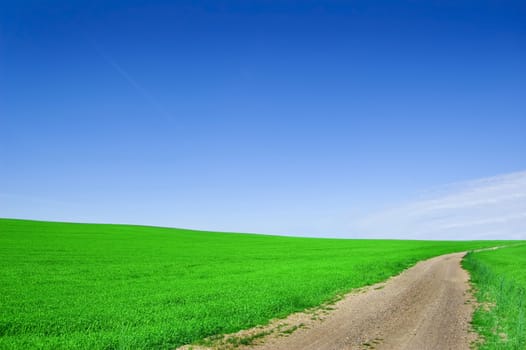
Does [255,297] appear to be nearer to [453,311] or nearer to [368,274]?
[453,311]

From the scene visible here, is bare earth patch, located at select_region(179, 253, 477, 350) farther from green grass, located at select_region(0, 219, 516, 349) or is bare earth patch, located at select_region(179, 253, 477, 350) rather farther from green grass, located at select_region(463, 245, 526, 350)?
green grass, located at select_region(0, 219, 516, 349)

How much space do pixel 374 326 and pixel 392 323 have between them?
3.65 feet

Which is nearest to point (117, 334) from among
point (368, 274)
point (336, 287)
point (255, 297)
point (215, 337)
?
point (215, 337)

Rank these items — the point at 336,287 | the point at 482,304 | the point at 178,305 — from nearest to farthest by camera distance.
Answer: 1. the point at 178,305
2. the point at 482,304
3. the point at 336,287

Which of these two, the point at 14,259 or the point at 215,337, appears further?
the point at 14,259

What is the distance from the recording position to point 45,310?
715 inches

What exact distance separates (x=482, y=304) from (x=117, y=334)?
1957 centimetres

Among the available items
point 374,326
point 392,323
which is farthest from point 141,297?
point 392,323

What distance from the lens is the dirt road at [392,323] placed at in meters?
14.4

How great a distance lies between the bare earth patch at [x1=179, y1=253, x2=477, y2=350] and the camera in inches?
564

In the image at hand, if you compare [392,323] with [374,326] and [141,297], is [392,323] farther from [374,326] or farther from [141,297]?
[141,297]

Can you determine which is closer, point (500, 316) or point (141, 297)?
point (500, 316)

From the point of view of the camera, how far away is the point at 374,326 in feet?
55.4

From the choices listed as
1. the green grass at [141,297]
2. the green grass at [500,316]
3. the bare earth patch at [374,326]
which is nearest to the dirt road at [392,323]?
the bare earth patch at [374,326]
